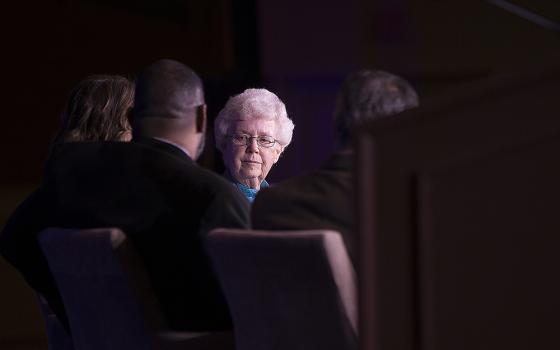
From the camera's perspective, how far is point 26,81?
711cm

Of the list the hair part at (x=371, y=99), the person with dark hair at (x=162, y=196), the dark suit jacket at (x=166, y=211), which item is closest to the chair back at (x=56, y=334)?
the person with dark hair at (x=162, y=196)

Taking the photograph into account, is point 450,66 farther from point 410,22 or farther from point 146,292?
point 146,292

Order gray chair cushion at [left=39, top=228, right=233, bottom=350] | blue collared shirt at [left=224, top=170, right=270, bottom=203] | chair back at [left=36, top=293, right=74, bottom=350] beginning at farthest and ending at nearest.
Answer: blue collared shirt at [left=224, top=170, right=270, bottom=203]
chair back at [left=36, top=293, right=74, bottom=350]
gray chair cushion at [left=39, top=228, right=233, bottom=350]

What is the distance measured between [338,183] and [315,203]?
0.21 ft

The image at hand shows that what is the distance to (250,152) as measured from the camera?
382 centimetres

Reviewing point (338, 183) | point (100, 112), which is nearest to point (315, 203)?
point (338, 183)

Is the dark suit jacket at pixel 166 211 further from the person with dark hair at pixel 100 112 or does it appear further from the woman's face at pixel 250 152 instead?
the woman's face at pixel 250 152

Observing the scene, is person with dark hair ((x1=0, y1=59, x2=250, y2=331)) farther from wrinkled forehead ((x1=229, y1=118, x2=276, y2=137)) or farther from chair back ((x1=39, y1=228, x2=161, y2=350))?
wrinkled forehead ((x1=229, y1=118, x2=276, y2=137))

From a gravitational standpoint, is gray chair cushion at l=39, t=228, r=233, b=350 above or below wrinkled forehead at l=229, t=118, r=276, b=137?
below

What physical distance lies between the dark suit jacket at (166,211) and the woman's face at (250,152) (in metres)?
1.18

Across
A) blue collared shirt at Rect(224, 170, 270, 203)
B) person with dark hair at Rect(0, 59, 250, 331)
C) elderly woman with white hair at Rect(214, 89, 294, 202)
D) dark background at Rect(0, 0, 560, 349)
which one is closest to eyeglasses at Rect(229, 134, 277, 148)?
elderly woman with white hair at Rect(214, 89, 294, 202)

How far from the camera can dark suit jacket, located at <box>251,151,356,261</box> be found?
2.27 m

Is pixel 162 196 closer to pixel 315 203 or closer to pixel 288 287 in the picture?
pixel 315 203

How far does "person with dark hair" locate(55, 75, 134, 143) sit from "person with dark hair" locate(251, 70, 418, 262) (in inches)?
34.5
